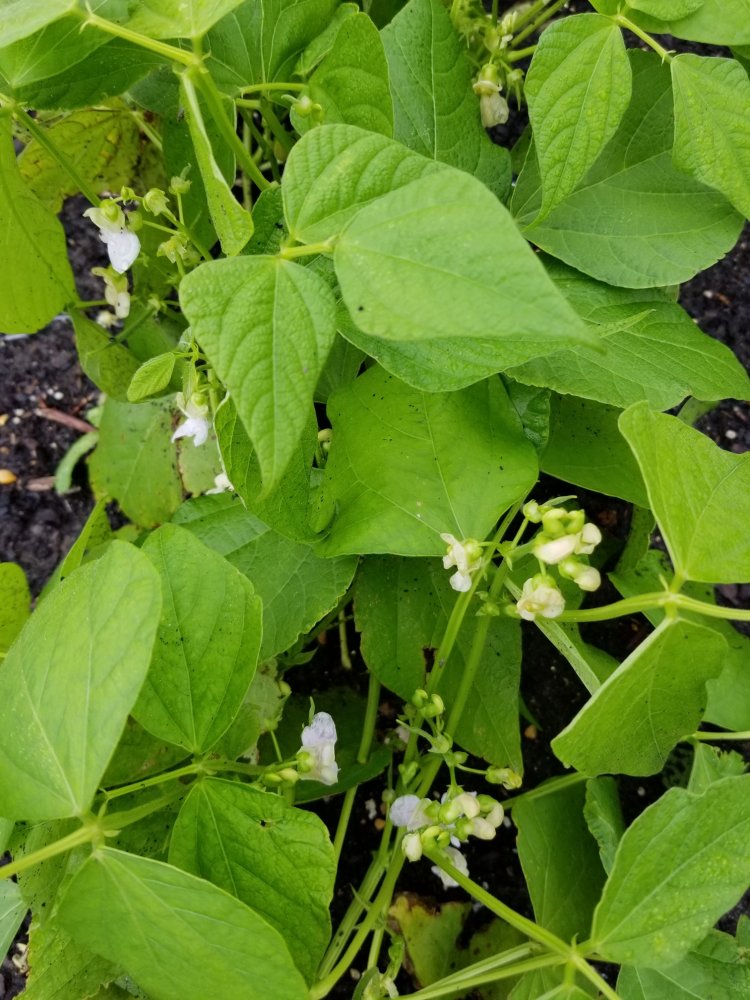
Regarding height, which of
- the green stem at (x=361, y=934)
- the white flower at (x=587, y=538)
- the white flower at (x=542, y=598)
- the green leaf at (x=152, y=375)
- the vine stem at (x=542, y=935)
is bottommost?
the green stem at (x=361, y=934)

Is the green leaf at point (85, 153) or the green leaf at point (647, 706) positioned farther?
the green leaf at point (85, 153)

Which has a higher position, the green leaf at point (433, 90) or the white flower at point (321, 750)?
the green leaf at point (433, 90)

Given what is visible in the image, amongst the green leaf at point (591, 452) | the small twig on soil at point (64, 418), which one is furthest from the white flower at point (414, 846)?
the small twig on soil at point (64, 418)

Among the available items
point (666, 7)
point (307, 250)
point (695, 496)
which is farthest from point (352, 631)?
point (666, 7)

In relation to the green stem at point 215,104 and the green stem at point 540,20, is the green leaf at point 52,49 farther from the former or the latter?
the green stem at point 540,20

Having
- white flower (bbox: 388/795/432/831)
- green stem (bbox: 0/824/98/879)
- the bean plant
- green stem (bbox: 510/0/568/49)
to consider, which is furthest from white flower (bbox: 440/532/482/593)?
green stem (bbox: 510/0/568/49)

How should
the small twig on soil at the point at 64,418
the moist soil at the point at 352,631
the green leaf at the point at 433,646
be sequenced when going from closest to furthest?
the green leaf at the point at 433,646, the moist soil at the point at 352,631, the small twig on soil at the point at 64,418

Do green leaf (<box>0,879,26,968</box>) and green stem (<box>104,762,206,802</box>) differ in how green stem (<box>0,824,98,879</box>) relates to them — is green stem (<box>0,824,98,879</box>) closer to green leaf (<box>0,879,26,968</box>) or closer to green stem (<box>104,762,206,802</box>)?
green stem (<box>104,762,206,802</box>)

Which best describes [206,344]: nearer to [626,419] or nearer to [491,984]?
[626,419]
